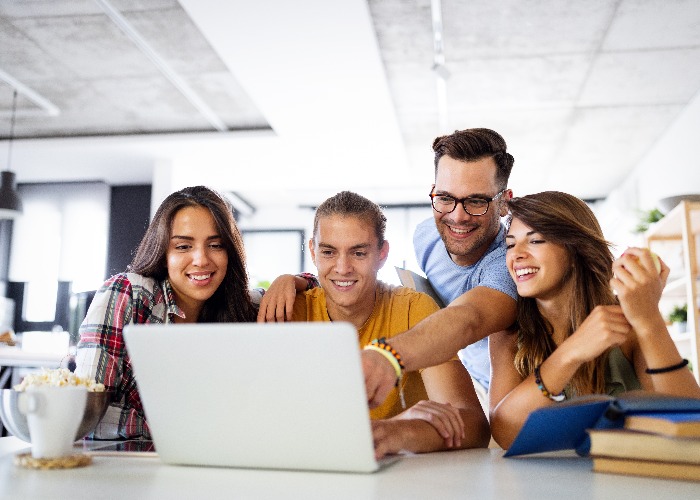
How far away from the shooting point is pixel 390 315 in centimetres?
190

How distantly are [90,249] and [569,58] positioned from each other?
17.7ft

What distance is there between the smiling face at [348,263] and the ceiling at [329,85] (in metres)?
2.27

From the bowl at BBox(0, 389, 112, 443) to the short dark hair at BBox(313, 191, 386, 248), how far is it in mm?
908

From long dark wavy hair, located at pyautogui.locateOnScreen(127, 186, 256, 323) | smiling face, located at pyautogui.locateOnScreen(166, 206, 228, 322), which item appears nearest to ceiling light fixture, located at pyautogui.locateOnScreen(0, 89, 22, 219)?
long dark wavy hair, located at pyautogui.locateOnScreen(127, 186, 256, 323)

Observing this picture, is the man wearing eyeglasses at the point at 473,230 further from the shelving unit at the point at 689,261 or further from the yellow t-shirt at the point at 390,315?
the shelving unit at the point at 689,261

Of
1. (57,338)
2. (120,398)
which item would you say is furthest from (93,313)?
(57,338)

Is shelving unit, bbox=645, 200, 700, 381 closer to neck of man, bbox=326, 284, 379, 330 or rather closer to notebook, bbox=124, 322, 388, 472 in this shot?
neck of man, bbox=326, 284, 379, 330

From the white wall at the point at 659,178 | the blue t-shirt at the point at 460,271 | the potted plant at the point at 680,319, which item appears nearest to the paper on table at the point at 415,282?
the blue t-shirt at the point at 460,271

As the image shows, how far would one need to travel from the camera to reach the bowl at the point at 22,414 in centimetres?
104

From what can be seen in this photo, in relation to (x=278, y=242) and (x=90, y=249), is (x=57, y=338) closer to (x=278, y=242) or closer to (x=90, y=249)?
(x=90, y=249)

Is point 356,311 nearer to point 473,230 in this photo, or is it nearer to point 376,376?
point 473,230

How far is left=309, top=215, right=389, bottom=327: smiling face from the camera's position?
6.07 ft

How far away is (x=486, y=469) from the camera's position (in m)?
0.97

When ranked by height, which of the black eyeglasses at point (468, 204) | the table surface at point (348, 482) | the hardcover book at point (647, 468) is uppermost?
the black eyeglasses at point (468, 204)
